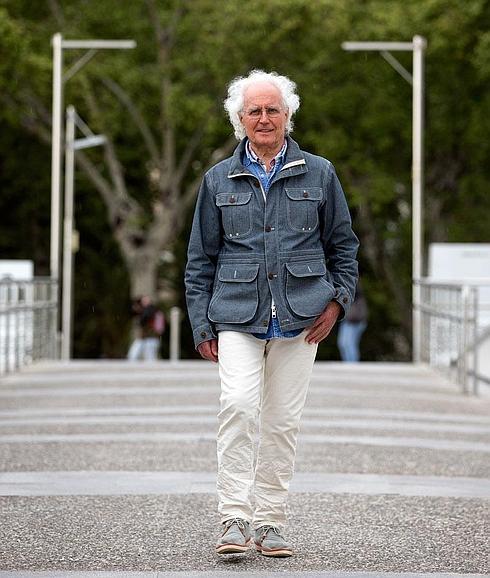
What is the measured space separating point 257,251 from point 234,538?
1.11 metres

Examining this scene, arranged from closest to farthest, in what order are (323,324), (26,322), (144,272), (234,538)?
(234,538), (323,324), (26,322), (144,272)

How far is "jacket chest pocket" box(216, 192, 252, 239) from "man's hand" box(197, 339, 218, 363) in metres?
0.42

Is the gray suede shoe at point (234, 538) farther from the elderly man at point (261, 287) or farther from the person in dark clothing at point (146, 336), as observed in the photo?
the person in dark clothing at point (146, 336)

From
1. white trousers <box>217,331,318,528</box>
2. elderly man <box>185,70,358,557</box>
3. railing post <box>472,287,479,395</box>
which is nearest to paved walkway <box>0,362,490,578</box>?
white trousers <box>217,331,318,528</box>

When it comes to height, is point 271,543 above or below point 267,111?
below

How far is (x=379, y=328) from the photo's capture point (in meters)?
51.4

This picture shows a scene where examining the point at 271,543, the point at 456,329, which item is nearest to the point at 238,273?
the point at 271,543

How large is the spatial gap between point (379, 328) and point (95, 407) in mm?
37025

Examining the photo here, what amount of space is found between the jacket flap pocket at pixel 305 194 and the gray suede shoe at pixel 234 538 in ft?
4.16

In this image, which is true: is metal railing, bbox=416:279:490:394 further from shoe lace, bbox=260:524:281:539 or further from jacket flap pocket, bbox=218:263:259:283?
jacket flap pocket, bbox=218:263:259:283

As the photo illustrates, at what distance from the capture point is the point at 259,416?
277 inches

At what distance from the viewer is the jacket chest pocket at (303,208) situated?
22.5 ft

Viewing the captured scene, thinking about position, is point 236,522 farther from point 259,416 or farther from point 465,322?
point 465,322

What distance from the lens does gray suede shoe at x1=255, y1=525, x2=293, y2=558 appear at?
695cm
